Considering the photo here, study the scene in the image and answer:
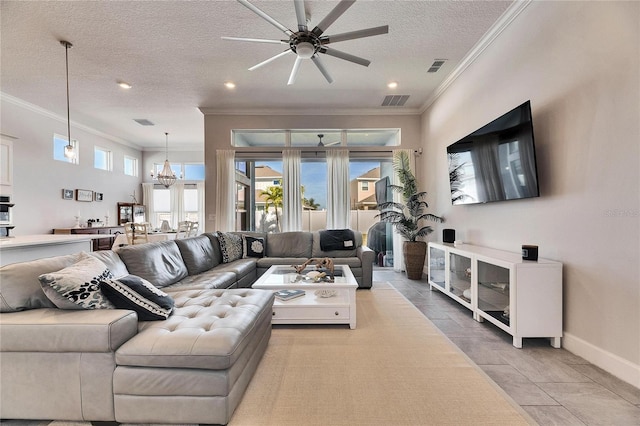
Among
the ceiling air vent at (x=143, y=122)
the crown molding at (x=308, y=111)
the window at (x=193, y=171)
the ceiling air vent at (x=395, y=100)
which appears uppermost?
the ceiling air vent at (x=143, y=122)

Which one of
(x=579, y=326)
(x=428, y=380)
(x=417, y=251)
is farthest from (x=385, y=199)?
(x=428, y=380)

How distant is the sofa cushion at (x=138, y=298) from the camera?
1.64m

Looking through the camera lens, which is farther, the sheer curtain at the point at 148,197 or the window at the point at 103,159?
the sheer curtain at the point at 148,197

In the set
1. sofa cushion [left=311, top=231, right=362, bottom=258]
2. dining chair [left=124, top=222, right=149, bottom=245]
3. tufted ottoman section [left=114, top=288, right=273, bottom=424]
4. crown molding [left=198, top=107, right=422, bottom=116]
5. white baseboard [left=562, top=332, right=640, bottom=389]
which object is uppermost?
crown molding [left=198, top=107, right=422, bottom=116]

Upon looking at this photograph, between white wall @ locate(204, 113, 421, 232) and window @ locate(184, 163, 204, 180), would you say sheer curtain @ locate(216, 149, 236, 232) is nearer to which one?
white wall @ locate(204, 113, 421, 232)

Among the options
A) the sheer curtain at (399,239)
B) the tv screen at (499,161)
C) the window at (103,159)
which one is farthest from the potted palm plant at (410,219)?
the window at (103,159)

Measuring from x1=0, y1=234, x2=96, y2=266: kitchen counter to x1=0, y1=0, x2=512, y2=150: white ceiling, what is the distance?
228cm

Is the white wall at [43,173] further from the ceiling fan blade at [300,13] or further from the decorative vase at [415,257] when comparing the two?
the decorative vase at [415,257]

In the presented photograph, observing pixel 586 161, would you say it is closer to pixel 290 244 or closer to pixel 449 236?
pixel 449 236

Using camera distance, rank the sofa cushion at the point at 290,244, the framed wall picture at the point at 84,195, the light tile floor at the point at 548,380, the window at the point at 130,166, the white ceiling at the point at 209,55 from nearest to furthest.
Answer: the light tile floor at the point at 548,380, the white ceiling at the point at 209,55, the sofa cushion at the point at 290,244, the framed wall picture at the point at 84,195, the window at the point at 130,166

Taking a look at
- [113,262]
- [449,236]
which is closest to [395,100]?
[449,236]

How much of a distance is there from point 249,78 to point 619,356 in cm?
479

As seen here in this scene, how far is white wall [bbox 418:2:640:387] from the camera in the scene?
1.77 meters

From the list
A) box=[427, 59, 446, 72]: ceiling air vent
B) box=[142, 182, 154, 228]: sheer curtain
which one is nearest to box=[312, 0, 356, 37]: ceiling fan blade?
box=[427, 59, 446, 72]: ceiling air vent
